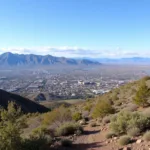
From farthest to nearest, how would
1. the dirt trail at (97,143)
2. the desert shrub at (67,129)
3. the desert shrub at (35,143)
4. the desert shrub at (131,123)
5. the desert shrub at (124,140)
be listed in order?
the desert shrub at (67,129), the desert shrub at (131,123), the desert shrub at (124,140), the desert shrub at (35,143), the dirt trail at (97,143)

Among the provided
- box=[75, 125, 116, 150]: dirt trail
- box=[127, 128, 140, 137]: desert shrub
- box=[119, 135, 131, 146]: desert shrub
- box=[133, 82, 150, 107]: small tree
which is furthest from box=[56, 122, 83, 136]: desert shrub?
box=[133, 82, 150, 107]: small tree

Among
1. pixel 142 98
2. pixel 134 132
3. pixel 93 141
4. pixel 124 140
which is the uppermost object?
pixel 142 98

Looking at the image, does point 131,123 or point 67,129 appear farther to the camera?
point 67,129

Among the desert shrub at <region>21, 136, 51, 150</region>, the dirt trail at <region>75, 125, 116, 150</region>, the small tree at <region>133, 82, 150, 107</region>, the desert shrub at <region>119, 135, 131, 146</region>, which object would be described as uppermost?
the small tree at <region>133, 82, 150, 107</region>

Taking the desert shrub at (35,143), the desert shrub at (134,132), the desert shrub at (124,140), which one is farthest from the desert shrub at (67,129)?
the desert shrub at (124,140)

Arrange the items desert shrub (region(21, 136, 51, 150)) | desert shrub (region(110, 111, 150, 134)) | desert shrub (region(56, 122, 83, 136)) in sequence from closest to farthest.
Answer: desert shrub (region(21, 136, 51, 150)), desert shrub (region(110, 111, 150, 134)), desert shrub (region(56, 122, 83, 136))

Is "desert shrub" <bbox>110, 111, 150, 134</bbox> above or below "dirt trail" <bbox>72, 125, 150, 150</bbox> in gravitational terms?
above

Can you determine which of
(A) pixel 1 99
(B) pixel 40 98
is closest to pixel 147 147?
(A) pixel 1 99

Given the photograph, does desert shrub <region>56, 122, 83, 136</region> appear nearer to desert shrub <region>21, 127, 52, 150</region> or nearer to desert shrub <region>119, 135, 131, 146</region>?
desert shrub <region>21, 127, 52, 150</region>

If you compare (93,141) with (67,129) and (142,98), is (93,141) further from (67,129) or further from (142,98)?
(142,98)

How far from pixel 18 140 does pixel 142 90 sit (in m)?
14.7

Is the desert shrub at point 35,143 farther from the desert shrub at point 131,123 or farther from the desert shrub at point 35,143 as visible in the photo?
the desert shrub at point 131,123

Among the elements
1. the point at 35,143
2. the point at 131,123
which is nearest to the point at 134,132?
the point at 131,123

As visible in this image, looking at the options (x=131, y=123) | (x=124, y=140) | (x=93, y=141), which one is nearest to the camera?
(x=124, y=140)
